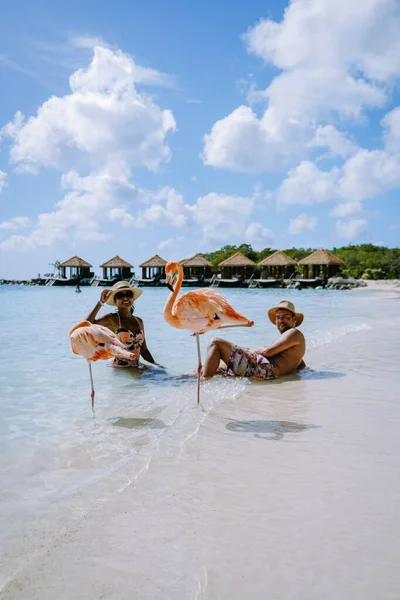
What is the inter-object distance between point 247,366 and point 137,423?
2.12 meters

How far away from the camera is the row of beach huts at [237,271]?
50375mm

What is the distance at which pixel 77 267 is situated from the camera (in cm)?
6081

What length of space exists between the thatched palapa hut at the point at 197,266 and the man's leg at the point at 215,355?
48.4m

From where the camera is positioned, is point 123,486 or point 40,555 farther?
point 123,486

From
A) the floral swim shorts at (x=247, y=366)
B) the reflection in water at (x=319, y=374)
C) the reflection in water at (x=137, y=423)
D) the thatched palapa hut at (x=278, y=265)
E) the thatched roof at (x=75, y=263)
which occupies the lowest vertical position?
the reflection in water at (x=319, y=374)

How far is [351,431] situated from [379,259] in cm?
6143

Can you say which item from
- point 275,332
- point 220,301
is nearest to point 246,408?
point 220,301

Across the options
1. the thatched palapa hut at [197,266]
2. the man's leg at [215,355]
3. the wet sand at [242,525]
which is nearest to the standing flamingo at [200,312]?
the wet sand at [242,525]

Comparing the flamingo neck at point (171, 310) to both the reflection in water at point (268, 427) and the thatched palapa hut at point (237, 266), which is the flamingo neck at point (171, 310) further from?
the thatched palapa hut at point (237, 266)

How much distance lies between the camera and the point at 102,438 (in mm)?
3918

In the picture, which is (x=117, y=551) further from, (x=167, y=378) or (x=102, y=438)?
(x=167, y=378)

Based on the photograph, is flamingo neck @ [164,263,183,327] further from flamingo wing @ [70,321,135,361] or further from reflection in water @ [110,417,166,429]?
reflection in water @ [110,417,166,429]

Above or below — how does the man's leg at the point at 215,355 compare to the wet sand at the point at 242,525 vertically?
above

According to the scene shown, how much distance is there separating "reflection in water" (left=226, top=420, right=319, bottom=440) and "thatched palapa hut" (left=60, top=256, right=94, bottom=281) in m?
57.7
